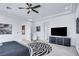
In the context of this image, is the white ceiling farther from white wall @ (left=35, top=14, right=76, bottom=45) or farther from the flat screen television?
the flat screen television

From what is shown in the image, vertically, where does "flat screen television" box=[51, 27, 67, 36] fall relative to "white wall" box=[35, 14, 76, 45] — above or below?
below

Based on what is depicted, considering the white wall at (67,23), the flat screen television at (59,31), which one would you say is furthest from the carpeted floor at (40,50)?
the white wall at (67,23)

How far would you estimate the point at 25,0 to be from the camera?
51.9 inches

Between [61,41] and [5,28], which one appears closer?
[5,28]

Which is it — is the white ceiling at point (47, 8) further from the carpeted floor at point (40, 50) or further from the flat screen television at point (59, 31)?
the carpeted floor at point (40, 50)

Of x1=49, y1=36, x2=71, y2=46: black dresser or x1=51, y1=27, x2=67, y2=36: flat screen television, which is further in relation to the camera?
x1=51, y1=27, x2=67, y2=36: flat screen television

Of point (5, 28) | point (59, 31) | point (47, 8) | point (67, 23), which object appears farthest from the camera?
point (59, 31)

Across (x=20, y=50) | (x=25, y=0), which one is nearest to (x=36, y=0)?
(x=25, y=0)

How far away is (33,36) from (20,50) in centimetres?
499

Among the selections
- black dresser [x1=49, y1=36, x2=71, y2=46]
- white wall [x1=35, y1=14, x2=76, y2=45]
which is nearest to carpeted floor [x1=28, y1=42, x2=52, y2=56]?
black dresser [x1=49, y1=36, x2=71, y2=46]

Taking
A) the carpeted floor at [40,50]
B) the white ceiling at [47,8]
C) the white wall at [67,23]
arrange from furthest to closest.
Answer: the white wall at [67,23], the white ceiling at [47,8], the carpeted floor at [40,50]

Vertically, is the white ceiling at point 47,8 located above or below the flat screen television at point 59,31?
above

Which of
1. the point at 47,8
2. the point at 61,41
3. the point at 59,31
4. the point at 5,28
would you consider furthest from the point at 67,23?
the point at 5,28

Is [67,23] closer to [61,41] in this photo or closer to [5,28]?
[61,41]
